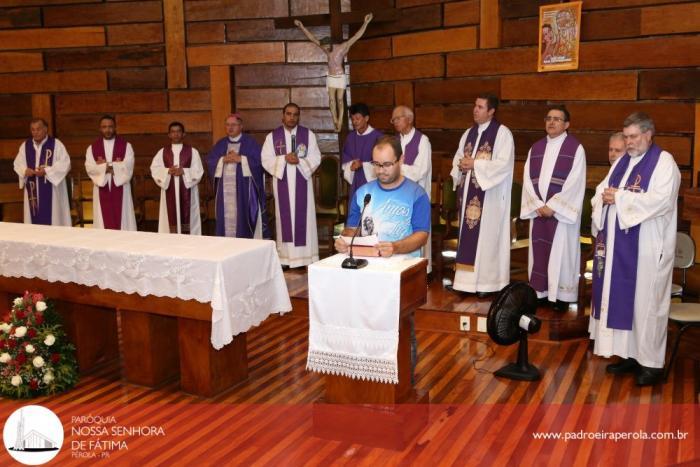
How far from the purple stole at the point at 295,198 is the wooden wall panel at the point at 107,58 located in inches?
112

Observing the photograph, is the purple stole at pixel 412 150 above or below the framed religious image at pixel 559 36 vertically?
below

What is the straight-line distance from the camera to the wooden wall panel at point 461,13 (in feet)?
25.9

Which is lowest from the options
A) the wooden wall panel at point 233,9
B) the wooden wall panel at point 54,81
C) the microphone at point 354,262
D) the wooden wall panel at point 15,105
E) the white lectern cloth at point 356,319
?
the white lectern cloth at point 356,319

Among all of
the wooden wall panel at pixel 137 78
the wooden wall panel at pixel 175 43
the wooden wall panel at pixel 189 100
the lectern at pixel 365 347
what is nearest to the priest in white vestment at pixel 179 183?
the wooden wall panel at pixel 189 100

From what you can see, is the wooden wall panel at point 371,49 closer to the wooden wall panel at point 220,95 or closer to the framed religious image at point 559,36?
the wooden wall panel at point 220,95

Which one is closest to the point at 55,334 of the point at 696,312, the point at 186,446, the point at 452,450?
the point at 186,446

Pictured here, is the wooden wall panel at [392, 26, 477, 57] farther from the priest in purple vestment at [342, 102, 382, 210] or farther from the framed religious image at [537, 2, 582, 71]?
the priest in purple vestment at [342, 102, 382, 210]

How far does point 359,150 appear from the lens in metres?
7.62

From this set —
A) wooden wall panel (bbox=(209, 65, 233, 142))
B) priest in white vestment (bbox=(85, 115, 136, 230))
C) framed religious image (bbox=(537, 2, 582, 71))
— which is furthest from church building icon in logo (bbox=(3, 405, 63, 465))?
wooden wall panel (bbox=(209, 65, 233, 142))

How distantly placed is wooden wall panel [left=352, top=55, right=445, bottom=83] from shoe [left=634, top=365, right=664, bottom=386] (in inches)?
175

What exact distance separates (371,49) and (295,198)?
7.46ft

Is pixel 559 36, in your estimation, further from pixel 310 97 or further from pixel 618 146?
pixel 310 97

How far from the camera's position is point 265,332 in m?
6.36

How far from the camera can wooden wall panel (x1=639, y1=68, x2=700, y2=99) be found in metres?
6.45
